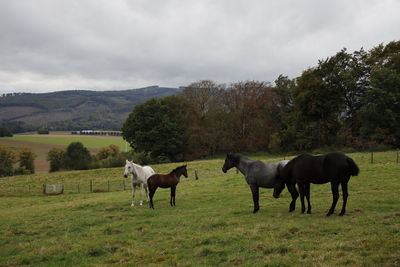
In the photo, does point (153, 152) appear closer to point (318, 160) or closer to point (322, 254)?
point (318, 160)

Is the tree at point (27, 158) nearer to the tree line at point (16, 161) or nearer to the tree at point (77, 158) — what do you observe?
the tree line at point (16, 161)

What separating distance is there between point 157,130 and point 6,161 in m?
47.2

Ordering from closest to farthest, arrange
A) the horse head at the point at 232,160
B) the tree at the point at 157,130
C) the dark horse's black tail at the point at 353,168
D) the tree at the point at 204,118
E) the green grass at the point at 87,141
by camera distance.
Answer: the dark horse's black tail at the point at 353,168
the horse head at the point at 232,160
the tree at the point at 157,130
the tree at the point at 204,118
the green grass at the point at 87,141

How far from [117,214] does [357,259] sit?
10873mm

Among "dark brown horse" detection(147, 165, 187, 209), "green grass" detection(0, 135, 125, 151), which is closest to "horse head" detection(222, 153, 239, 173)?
"dark brown horse" detection(147, 165, 187, 209)

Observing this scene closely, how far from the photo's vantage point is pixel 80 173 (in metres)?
44.2

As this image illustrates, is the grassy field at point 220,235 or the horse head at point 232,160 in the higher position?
the horse head at point 232,160

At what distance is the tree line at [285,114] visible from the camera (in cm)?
3897

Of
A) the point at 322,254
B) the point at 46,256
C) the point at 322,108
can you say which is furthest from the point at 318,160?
the point at 322,108

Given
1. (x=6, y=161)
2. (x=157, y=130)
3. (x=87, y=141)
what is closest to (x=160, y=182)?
(x=157, y=130)

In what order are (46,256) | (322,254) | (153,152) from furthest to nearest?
1. (153,152)
2. (46,256)
3. (322,254)

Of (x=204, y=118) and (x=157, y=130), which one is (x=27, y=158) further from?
(x=204, y=118)

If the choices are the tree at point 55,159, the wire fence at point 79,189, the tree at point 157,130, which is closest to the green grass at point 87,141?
the tree at point 55,159

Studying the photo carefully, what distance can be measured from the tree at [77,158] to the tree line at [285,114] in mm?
10677
